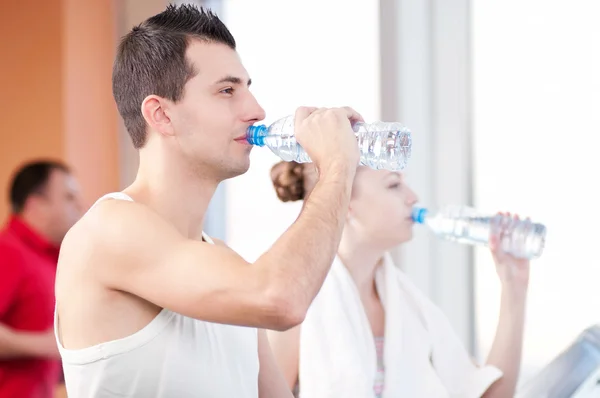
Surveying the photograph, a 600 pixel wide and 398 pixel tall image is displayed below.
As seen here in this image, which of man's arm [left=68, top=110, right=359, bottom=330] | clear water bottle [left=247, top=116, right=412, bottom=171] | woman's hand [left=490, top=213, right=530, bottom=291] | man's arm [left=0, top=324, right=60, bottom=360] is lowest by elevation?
man's arm [left=0, top=324, right=60, bottom=360]

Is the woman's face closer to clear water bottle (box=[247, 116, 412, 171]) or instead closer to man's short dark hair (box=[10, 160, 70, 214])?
clear water bottle (box=[247, 116, 412, 171])

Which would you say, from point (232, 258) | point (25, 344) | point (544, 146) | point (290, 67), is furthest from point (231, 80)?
point (290, 67)

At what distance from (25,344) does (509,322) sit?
134cm

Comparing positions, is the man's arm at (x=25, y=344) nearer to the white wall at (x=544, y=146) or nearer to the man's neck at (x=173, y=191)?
the white wall at (x=544, y=146)

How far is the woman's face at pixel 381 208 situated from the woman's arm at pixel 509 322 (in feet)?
0.60

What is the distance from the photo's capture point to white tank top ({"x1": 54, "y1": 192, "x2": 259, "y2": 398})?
1095 millimetres

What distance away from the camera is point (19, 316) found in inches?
97.3

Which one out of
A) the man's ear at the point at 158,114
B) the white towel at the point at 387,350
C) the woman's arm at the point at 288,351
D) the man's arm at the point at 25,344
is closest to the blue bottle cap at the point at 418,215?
the white towel at the point at 387,350

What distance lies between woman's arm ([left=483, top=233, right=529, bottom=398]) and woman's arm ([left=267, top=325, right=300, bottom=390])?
1.23 feet

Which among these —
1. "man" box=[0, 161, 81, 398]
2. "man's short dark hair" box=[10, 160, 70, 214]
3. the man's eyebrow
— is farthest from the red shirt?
the man's eyebrow

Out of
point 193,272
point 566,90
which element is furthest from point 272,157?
point 193,272

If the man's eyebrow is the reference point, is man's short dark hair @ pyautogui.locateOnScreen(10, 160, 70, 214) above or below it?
below

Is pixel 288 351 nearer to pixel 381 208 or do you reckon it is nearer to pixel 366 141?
pixel 381 208

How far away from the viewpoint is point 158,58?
1.19 meters
